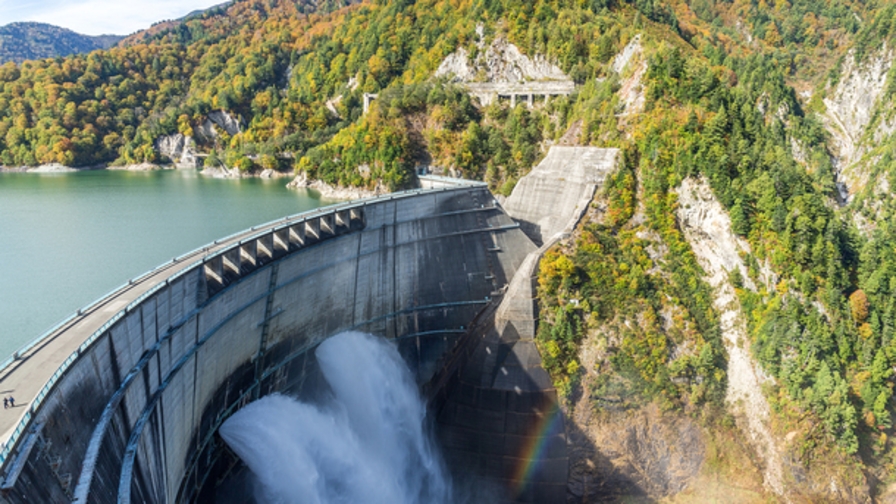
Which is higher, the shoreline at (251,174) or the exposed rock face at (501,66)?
the exposed rock face at (501,66)

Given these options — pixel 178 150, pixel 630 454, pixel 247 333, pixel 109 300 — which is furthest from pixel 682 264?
pixel 178 150

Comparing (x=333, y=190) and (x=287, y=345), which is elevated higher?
(x=333, y=190)

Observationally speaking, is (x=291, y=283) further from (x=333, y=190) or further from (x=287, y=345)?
(x=333, y=190)

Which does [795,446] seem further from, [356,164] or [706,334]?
[356,164]

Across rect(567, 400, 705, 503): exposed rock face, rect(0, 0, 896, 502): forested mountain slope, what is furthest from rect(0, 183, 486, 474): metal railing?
rect(567, 400, 705, 503): exposed rock face

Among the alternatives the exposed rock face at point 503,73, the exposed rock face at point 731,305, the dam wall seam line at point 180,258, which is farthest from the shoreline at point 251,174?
the exposed rock face at point 731,305

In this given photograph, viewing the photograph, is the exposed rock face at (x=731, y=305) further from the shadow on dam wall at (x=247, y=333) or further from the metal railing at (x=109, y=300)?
the metal railing at (x=109, y=300)
